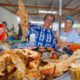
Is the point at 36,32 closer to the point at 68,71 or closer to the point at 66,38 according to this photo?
the point at 66,38

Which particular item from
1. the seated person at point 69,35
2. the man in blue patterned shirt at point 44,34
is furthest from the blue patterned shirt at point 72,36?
the man in blue patterned shirt at point 44,34

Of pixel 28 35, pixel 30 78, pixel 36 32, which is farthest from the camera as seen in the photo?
pixel 36 32

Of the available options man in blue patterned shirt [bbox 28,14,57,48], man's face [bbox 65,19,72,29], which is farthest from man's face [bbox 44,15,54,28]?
man's face [bbox 65,19,72,29]

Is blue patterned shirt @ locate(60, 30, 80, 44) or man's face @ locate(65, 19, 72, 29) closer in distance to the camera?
blue patterned shirt @ locate(60, 30, 80, 44)

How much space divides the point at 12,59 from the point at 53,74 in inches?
7.2

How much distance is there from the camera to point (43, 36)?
79.2 inches

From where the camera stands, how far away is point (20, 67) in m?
0.90

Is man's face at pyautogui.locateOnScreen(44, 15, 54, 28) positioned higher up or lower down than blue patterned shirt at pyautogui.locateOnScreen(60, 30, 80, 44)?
higher up

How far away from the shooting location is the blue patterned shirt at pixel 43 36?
77.6 inches

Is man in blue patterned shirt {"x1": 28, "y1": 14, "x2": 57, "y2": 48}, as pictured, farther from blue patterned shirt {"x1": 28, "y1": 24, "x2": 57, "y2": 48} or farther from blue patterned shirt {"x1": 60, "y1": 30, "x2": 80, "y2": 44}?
blue patterned shirt {"x1": 60, "y1": 30, "x2": 80, "y2": 44}

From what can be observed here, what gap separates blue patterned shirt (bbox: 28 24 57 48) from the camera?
6.47 ft

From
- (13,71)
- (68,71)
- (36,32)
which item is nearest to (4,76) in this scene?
(13,71)

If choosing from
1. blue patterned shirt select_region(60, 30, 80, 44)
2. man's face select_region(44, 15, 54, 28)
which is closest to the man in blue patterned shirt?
man's face select_region(44, 15, 54, 28)

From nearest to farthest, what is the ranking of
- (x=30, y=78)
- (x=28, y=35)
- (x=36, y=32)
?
(x=30, y=78)
(x=28, y=35)
(x=36, y=32)
